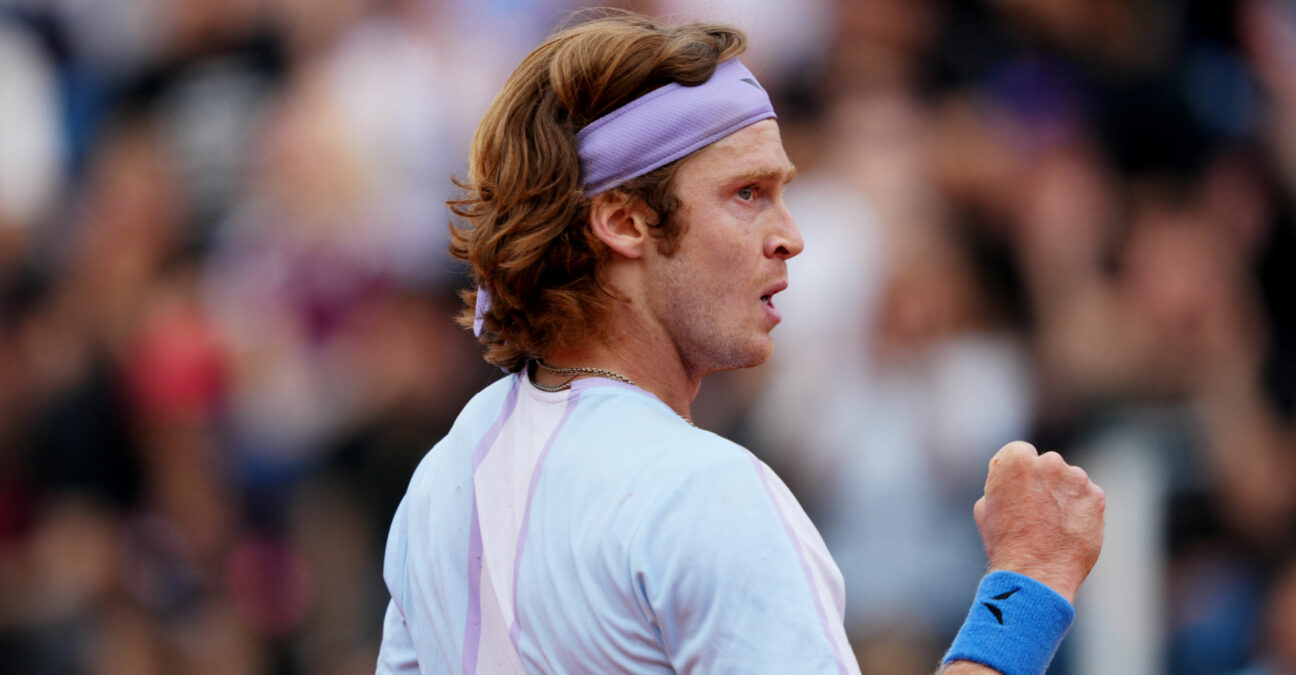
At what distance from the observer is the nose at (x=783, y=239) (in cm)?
224

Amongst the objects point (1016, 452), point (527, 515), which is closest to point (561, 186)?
point (527, 515)

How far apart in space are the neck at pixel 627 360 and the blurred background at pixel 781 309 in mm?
3326

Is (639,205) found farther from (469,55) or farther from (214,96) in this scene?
(214,96)

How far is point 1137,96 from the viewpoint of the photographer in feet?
18.9

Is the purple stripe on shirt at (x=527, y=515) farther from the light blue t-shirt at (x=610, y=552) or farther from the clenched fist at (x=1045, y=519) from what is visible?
the clenched fist at (x=1045, y=519)

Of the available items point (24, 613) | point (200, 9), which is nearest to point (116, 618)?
point (24, 613)

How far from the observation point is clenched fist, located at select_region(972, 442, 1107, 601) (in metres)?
2.11

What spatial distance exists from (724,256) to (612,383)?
250 millimetres

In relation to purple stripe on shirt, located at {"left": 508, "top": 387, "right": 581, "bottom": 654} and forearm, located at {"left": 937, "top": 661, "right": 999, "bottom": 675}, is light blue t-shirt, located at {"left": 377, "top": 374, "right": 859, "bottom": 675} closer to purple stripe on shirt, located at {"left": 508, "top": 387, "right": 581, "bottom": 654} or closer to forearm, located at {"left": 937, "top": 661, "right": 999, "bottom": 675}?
purple stripe on shirt, located at {"left": 508, "top": 387, "right": 581, "bottom": 654}

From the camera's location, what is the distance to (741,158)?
2219mm

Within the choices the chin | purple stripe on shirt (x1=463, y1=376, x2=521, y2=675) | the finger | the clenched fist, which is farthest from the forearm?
purple stripe on shirt (x1=463, y1=376, x2=521, y2=675)

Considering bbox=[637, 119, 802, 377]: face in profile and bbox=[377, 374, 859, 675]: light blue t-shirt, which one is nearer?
bbox=[377, 374, 859, 675]: light blue t-shirt

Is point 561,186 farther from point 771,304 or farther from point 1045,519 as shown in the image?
point 1045,519

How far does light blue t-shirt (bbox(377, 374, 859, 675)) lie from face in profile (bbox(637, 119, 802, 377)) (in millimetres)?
154
